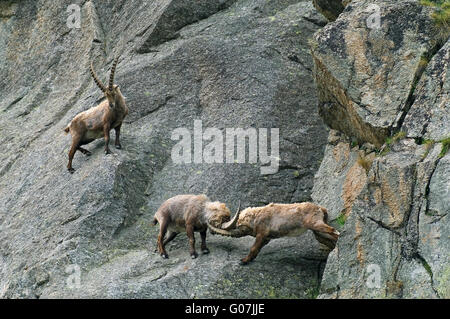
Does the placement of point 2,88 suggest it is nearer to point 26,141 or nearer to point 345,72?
point 26,141

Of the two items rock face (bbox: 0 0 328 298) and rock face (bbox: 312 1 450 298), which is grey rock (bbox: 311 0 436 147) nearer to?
rock face (bbox: 312 1 450 298)

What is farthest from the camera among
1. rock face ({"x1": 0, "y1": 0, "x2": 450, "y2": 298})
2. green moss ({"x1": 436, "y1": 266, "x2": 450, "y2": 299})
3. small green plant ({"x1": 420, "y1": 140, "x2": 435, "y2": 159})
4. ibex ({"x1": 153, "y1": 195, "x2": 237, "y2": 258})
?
ibex ({"x1": 153, "y1": 195, "x2": 237, "y2": 258})

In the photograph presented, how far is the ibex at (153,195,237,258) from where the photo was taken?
18.5m

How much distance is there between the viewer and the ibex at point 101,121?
21656 mm

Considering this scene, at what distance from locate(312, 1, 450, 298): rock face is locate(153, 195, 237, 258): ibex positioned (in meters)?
2.72

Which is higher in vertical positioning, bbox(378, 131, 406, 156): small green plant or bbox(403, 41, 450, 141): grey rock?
bbox(403, 41, 450, 141): grey rock

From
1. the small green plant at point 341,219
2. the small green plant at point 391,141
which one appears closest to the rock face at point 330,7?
the small green plant at point 391,141

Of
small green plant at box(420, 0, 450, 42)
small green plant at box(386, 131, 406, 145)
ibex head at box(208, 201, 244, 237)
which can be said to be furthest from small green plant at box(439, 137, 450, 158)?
ibex head at box(208, 201, 244, 237)

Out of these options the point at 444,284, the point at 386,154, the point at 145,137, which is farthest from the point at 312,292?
the point at 145,137

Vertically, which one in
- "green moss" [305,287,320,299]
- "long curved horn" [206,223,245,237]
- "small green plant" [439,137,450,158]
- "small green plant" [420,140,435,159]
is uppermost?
"small green plant" [439,137,450,158]

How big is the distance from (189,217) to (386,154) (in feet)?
15.6

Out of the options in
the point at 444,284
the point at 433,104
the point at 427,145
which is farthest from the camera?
the point at 433,104

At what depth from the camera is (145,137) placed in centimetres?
2292

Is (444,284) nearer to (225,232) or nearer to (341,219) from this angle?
(341,219)
